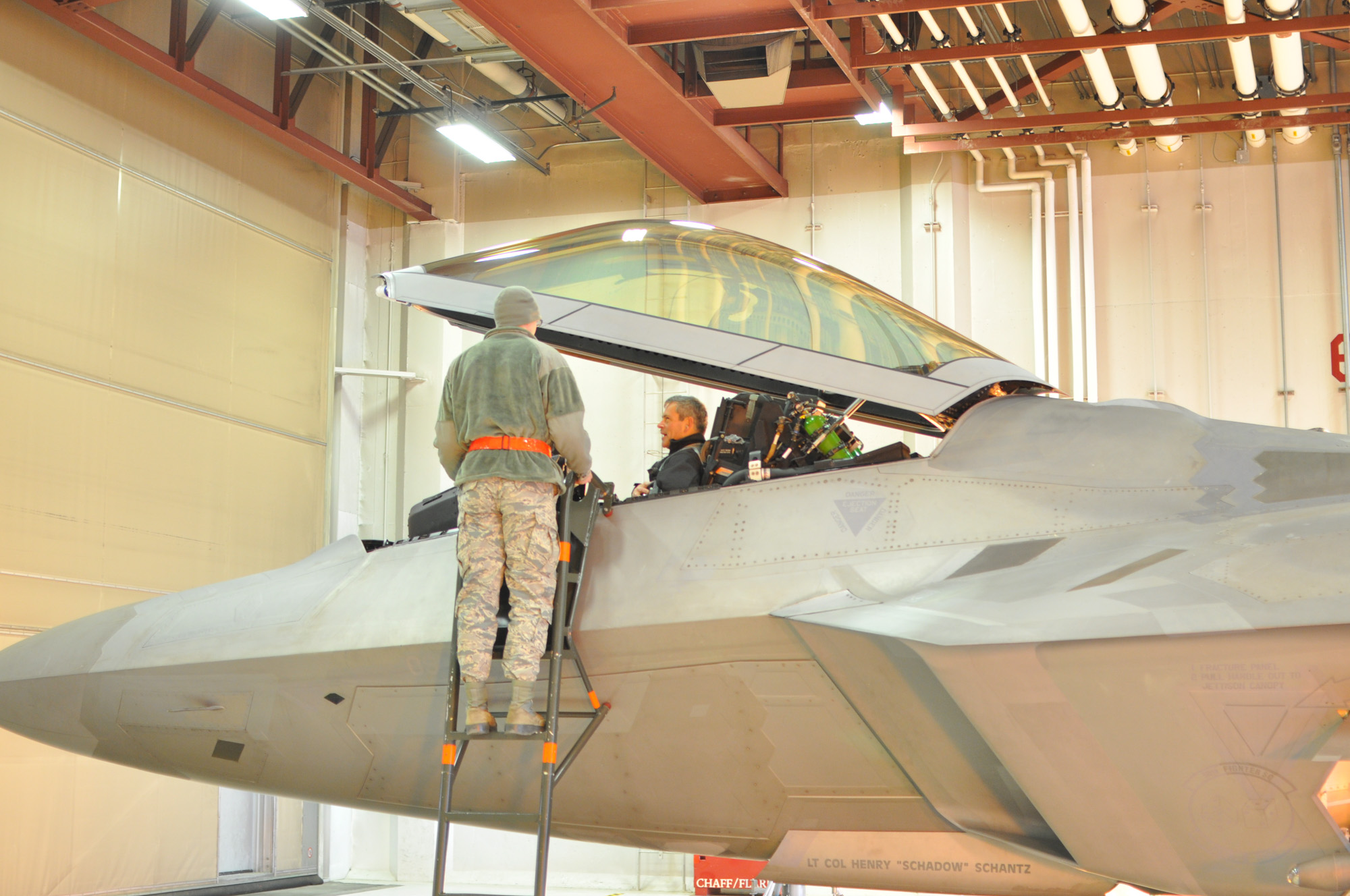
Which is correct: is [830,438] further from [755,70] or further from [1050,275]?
[1050,275]

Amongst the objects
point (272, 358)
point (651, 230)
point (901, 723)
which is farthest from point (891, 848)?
point (272, 358)

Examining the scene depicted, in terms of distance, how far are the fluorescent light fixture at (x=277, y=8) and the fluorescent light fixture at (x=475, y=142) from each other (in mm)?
2275

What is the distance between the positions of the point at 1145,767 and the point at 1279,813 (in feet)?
1.43

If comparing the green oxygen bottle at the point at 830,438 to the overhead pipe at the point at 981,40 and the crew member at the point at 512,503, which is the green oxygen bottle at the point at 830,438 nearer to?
the crew member at the point at 512,503

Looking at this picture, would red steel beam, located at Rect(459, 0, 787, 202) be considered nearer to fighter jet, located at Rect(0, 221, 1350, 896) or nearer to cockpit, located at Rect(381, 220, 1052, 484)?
cockpit, located at Rect(381, 220, 1052, 484)

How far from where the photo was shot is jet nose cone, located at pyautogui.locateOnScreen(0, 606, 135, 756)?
19.6 feet

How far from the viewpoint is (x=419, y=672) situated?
5.35m

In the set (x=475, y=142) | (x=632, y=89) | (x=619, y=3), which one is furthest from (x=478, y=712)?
(x=475, y=142)

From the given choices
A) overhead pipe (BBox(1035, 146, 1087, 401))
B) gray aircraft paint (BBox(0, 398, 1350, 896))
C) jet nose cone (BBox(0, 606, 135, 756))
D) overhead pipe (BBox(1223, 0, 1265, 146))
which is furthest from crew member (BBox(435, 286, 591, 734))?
overhead pipe (BBox(1035, 146, 1087, 401))

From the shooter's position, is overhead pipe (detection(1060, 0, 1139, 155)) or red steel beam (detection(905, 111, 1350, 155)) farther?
red steel beam (detection(905, 111, 1350, 155))

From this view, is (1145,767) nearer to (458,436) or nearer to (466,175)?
(458,436)

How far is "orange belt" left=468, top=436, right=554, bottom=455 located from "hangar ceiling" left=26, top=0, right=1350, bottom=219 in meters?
6.36

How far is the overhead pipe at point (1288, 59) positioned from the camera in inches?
377

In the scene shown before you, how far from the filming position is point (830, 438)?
5.91 m
